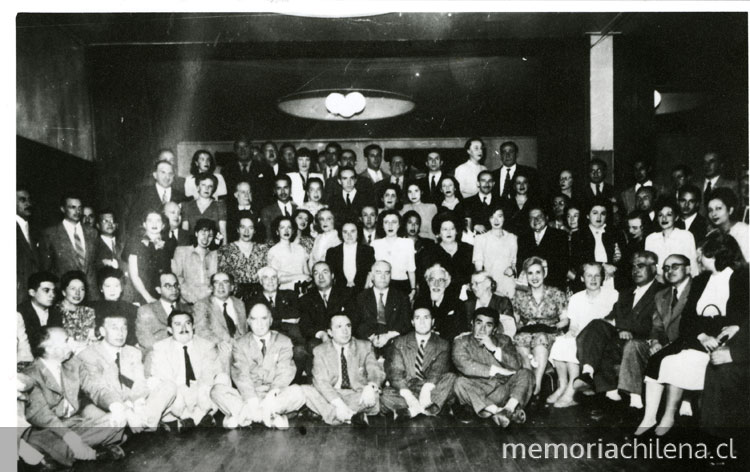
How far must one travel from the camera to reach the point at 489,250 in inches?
171

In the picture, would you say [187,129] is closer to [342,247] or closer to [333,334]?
[342,247]

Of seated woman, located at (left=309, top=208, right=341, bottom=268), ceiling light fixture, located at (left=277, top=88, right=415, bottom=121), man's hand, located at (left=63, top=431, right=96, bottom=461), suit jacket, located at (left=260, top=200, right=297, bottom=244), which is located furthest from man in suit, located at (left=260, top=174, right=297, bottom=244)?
man's hand, located at (left=63, top=431, right=96, bottom=461)

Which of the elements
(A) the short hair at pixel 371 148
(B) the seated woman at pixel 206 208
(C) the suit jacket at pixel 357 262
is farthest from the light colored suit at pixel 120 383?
(A) the short hair at pixel 371 148

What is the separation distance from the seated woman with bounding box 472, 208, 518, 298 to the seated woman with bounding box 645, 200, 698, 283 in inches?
36.1

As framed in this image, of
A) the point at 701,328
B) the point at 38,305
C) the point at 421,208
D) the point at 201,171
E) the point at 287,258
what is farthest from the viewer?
the point at 421,208

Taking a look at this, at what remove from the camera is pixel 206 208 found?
4.41 metres

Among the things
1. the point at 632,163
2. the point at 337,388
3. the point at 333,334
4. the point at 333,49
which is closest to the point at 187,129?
the point at 333,49

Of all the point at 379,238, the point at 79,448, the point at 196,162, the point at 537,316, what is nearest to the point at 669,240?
the point at 537,316

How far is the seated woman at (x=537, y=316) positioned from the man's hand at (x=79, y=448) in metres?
2.69

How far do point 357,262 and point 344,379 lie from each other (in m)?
0.85

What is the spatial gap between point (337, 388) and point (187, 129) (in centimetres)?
220

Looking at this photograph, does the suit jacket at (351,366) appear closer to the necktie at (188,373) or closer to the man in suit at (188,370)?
the man in suit at (188,370)

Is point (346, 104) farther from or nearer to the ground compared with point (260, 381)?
farther from the ground

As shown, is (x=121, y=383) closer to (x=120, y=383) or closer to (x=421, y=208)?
(x=120, y=383)
